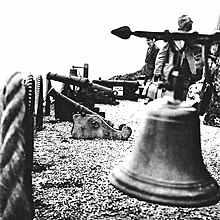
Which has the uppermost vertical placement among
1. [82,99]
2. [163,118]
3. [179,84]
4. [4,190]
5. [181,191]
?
[179,84]

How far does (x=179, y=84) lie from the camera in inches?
49.1

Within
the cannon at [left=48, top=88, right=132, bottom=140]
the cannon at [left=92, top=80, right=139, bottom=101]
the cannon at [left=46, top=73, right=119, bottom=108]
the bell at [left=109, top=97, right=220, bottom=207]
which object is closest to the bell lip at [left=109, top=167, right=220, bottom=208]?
the bell at [left=109, top=97, right=220, bottom=207]

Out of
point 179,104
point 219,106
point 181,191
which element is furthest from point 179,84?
point 219,106

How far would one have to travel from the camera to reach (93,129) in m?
6.62

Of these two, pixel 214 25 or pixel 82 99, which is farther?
pixel 214 25

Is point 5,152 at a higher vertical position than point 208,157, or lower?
higher

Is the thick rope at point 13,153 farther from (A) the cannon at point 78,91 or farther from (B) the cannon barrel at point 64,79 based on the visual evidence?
(B) the cannon barrel at point 64,79

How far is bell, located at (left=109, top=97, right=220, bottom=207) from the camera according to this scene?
1337 millimetres

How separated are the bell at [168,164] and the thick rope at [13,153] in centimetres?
40

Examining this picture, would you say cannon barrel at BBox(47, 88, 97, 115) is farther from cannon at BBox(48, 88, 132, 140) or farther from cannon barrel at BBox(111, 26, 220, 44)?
cannon barrel at BBox(111, 26, 220, 44)

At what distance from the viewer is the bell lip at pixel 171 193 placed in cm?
131

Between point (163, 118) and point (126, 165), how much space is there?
0.23 metres

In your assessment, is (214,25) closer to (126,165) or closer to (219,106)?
(219,106)

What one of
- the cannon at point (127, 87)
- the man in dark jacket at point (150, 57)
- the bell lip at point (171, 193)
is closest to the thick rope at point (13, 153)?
the bell lip at point (171, 193)
